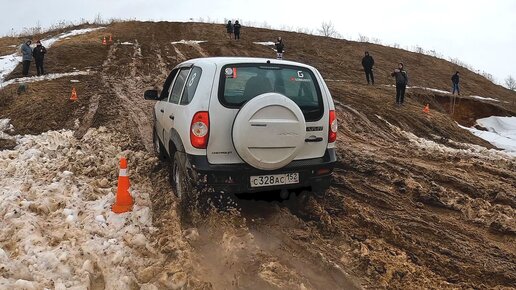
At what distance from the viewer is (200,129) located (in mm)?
4105

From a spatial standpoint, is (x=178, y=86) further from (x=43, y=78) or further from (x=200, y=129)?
(x=43, y=78)

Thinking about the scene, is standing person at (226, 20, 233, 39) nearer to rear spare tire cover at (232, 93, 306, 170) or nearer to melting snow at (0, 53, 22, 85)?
melting snow at (0, 53, 22, 85)

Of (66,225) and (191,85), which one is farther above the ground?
(191,85)

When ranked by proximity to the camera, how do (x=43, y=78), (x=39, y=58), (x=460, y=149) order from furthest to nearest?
(x=39, y=58) → (x=43, y=78) → (x=460, y=149)

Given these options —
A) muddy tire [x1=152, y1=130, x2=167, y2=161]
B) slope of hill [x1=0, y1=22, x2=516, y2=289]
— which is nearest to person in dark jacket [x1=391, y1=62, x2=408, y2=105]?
slope of hill [x1=0, y1=22, x2=516, y2=289]

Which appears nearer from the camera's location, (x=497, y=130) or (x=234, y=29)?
(x=497, y=130)

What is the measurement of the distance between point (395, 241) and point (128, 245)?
264 centimetres

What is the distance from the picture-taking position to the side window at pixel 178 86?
5.08m

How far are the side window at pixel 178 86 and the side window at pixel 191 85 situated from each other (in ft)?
0.70

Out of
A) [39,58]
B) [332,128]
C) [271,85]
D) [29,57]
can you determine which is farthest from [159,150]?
[29,57]

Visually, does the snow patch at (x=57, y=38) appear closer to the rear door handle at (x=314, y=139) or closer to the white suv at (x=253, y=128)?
the white suv at (x=253, y=128)

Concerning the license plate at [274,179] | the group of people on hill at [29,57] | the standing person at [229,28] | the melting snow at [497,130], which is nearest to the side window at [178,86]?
the license plate at [274,179]

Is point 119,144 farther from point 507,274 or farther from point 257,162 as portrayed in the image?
point 507,274

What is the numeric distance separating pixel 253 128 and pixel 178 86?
174 centimetres
